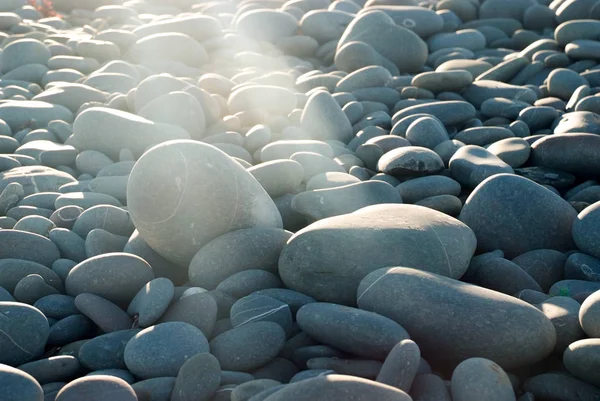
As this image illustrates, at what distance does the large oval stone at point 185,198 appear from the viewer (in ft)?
11.6

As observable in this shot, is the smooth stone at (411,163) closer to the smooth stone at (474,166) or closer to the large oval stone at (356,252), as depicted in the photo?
the smooth stone at (474,166)

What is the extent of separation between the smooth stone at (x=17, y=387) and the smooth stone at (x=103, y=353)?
446mm

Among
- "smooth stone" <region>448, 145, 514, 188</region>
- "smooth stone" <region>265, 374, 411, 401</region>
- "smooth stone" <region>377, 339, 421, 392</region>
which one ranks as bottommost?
"smooth stone" <region>448, 145, 514, 188</region>

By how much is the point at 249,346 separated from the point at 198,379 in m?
0.33

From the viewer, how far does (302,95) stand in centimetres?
665

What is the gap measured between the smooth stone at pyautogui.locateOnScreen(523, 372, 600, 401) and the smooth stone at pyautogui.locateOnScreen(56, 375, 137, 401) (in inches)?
58.3

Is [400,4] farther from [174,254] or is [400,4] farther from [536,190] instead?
[174,254]

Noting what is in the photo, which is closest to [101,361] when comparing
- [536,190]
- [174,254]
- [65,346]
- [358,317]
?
[65,346]

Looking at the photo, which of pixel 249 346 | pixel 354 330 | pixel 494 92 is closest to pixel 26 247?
pixel 249 346

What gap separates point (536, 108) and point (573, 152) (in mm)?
1236

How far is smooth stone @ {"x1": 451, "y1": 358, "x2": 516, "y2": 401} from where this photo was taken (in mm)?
2410

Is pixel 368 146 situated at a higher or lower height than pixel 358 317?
lower

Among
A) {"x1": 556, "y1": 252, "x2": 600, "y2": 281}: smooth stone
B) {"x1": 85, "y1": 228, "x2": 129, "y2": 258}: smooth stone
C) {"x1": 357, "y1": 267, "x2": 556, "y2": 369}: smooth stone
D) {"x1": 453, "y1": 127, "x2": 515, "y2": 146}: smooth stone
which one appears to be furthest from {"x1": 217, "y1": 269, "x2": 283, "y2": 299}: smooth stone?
{"x1": 453, "y1": 127, "x2": 515, "y2": 146}: smooth stone

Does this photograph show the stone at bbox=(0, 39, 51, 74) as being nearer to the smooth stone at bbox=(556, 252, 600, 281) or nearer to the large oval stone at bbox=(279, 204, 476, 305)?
the large oval stone at bbox=(279, 204, 476, 305)
